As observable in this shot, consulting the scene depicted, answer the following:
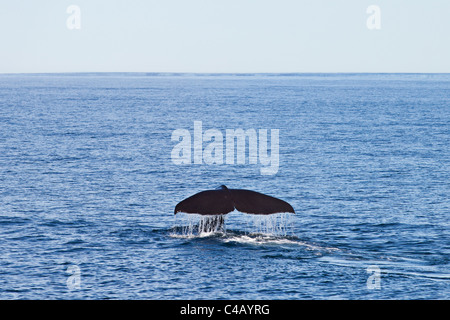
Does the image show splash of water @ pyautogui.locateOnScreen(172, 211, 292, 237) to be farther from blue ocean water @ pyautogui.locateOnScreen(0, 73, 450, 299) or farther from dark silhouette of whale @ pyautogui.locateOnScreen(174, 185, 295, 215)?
dark silhouette of whale @ pyautogui.locateOnScreen(174, 185, 295, 215)

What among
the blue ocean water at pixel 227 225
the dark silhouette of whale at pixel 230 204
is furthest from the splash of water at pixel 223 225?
the dark silhouette of whale at pixel 230 204

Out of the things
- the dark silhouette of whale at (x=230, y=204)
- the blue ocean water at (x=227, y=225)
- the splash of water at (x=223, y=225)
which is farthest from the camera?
the splash of water at (x=223, y=225)

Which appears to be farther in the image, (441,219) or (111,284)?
(441,219)

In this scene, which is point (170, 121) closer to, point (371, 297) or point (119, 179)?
point (119, 179)

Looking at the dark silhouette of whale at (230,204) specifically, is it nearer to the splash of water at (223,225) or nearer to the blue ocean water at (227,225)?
the blue ocean water at (227,225)

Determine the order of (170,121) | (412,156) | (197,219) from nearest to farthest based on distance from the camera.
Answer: (197,219), (412,156), (170,121)

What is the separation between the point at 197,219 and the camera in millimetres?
36688

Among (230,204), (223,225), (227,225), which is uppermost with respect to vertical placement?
(230,204)

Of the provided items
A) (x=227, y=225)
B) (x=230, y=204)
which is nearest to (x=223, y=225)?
(x=227, y=225)

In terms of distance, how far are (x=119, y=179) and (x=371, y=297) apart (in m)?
31.8

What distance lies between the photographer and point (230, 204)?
27.7 meters

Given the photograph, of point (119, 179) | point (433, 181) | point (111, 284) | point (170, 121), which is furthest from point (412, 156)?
point (170, 121)

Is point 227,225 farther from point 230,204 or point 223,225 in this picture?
point 230,204

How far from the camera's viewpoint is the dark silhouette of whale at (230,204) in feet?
90.0
